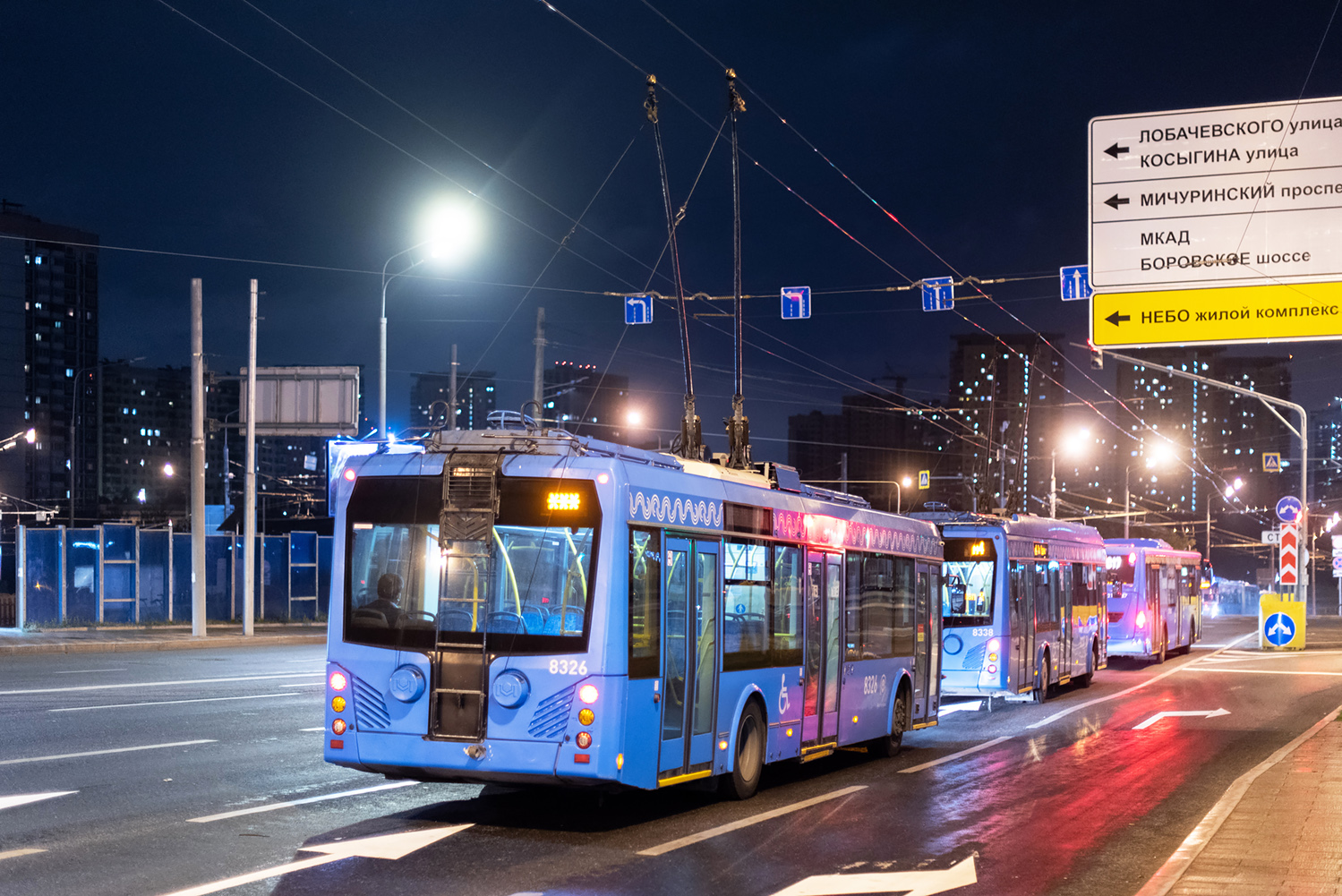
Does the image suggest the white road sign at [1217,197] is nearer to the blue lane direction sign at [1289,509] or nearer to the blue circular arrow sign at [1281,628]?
the blue lane direction sign at [1289,509]

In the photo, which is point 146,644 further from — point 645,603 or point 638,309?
point 645,603

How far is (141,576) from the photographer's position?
3681cm

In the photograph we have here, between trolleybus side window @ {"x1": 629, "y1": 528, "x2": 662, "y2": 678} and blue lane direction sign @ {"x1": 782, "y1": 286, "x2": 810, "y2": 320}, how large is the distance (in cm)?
1675

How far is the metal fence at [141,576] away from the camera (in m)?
34.2

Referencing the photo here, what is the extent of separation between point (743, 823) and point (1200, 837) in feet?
11.0

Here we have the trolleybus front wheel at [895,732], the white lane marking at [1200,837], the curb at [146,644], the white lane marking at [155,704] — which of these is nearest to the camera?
the white lane marking at [1200,837]

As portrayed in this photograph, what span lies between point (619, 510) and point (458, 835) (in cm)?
260

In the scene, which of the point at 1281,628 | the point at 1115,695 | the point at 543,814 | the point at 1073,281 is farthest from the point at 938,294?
the point at 1281,628

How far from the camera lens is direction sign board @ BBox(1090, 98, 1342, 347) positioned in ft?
43.1

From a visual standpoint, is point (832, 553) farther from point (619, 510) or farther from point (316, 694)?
point (316, 694)

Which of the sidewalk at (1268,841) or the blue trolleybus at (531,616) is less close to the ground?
the blue trolleybus at (531,616)

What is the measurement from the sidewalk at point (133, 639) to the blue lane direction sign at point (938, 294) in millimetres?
18442

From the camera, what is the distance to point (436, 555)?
33.9 ft

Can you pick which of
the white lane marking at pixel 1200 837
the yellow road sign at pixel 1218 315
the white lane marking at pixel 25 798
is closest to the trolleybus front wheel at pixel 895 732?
the white lane marking at pixel 1200 837
